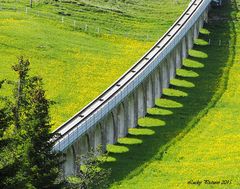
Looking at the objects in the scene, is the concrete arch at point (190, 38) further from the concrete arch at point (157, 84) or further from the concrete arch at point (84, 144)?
the concrete arch at point (84, 144)

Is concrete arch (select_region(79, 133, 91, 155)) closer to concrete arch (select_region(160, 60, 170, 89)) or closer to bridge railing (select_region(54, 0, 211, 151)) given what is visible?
bridge railing (select_region(54, 0, 211, 151))

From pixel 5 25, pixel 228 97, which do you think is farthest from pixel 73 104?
pixel 5 25

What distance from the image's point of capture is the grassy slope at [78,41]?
317 ft

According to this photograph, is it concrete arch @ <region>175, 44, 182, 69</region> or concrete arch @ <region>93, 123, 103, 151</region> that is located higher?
concrete arch @ <region>175, 44, 182, 69</region>

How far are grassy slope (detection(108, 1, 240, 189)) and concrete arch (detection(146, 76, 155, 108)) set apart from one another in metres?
1.26

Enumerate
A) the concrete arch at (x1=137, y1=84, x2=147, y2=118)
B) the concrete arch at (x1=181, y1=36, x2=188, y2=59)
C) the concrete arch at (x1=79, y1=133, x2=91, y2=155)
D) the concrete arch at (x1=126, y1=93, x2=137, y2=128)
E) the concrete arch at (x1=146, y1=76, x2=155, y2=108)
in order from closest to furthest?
the concrete arch at (x1=79, y1=133, x2=91, y2=155) < the concrete arch at (x1=126, y1=93, x2=137, y2=128) < the concrete arch at (x1=137, y1=84, x2=147, y2=118) < the concrete arch at (x1=146, y1=76, x2=155, y2=108) < the concrete arch at (x1=181, y1=36, x2=188, y2=59)

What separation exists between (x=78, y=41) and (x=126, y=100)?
3366cm

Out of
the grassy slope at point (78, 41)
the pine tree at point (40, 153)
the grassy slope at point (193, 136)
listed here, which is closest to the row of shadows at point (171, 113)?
the grassy slope at point (193, 136)

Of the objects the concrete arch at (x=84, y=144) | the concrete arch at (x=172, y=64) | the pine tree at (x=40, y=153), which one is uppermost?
the pine tree at (x=40, y=153)

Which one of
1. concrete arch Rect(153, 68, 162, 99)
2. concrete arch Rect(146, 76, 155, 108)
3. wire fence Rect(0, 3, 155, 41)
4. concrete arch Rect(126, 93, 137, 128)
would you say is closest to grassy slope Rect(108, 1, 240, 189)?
concrete arch Rect(153, 68, 162, 99)

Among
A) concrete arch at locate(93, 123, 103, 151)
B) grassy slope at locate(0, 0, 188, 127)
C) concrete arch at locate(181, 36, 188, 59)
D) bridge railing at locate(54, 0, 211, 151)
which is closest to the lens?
bridge railing at locate(54, 0, 211, 151)

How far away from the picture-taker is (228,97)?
9812cm

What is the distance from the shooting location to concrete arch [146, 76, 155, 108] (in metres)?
92.9

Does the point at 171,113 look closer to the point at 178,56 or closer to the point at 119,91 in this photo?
the point at 119,91
